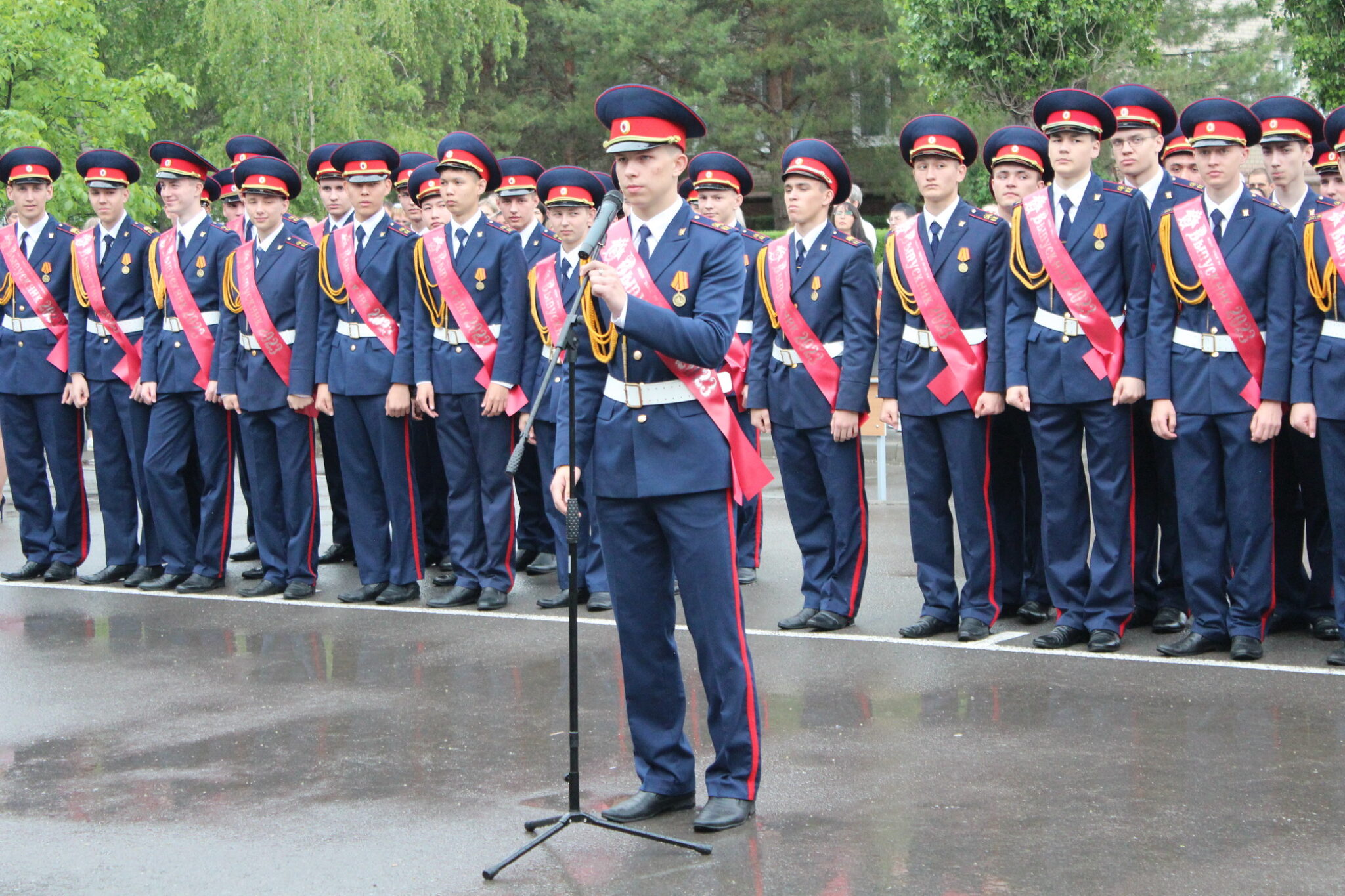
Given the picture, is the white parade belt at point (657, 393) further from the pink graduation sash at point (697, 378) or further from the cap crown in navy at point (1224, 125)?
the cap crown in navy at point (1224, 125)

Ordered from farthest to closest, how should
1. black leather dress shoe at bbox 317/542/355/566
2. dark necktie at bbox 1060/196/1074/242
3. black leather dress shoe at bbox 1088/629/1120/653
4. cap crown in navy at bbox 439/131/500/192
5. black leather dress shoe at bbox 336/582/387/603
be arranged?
1. black leather dress shoe at bbox 317/542/355/566
2. black leather dress shoe at bbox 336/582/387/603
3. cap crown in navy at bbox 439/131/500/192
4. dark necktie at bbox 1060/196/1074/242
5. black leather dress shoe at bbox 1088/629/1120/653

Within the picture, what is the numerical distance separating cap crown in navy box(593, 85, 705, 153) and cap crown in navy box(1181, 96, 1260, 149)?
2.93 m

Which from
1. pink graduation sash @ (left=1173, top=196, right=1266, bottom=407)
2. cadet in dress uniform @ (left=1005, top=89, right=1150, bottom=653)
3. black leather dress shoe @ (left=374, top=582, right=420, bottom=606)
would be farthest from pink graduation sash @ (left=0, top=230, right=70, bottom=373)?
pink graduation sash @ (left=1173, top=196, right=1266, bottom=407)

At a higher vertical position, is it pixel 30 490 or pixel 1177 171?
pixel 1177 171

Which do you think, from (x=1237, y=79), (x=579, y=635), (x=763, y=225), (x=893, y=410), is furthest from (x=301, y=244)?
(x=763, y=225)

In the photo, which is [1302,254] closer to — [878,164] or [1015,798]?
[1015,798]

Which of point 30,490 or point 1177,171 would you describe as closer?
point 1177,171

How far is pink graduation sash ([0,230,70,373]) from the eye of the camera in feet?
31.1

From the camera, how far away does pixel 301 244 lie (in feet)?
29.2

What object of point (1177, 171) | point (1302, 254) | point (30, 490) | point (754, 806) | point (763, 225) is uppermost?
point (763, 225)

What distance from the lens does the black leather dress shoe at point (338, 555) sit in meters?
10.1

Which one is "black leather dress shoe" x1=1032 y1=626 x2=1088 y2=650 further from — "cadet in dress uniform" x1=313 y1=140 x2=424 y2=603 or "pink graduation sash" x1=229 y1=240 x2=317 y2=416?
"pink graduation sash" x1=229 y1=240 x2=317 y2=416

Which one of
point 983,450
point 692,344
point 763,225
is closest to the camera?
point 692,344

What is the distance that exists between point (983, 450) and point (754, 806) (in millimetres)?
2949
